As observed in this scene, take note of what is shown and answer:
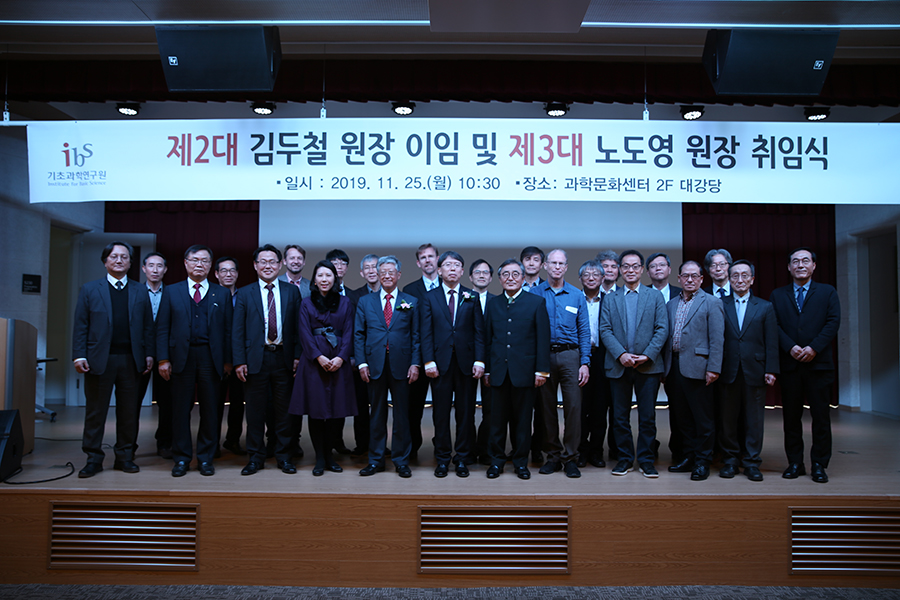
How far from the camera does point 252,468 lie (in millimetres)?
3545

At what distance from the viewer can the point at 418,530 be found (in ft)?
9.89

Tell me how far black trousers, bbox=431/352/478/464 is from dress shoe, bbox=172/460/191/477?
5.18 feet

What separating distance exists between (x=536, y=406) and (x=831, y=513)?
176cm

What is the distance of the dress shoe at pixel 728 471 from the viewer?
138 inches

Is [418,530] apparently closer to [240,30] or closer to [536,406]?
[536,406]

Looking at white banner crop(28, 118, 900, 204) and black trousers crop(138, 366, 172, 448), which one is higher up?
white banner crop(28, 118, 900, 204)

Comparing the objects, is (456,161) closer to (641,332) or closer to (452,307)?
(452,307)

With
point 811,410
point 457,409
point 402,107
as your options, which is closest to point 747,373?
point 811,410

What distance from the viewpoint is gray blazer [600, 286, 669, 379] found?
11.8 ft

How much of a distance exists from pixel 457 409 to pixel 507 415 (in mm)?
330

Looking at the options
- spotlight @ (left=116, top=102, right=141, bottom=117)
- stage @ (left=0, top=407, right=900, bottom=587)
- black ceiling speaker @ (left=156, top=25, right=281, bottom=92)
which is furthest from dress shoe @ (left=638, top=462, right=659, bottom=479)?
spotlight @ (left=116, top=102, right=141, bottom=117)

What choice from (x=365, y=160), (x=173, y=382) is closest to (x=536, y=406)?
(x=365, y=160)

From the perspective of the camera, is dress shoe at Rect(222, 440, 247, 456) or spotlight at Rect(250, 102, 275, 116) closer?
dress shoe at Rect(222, 440, 247, 456)

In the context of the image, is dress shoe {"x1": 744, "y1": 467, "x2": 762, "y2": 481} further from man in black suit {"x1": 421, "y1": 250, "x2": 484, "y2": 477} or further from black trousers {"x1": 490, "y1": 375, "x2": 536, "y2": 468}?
man in black suit {"x1": 421, "y1": 250, "x2": 484, "y2": 477}
